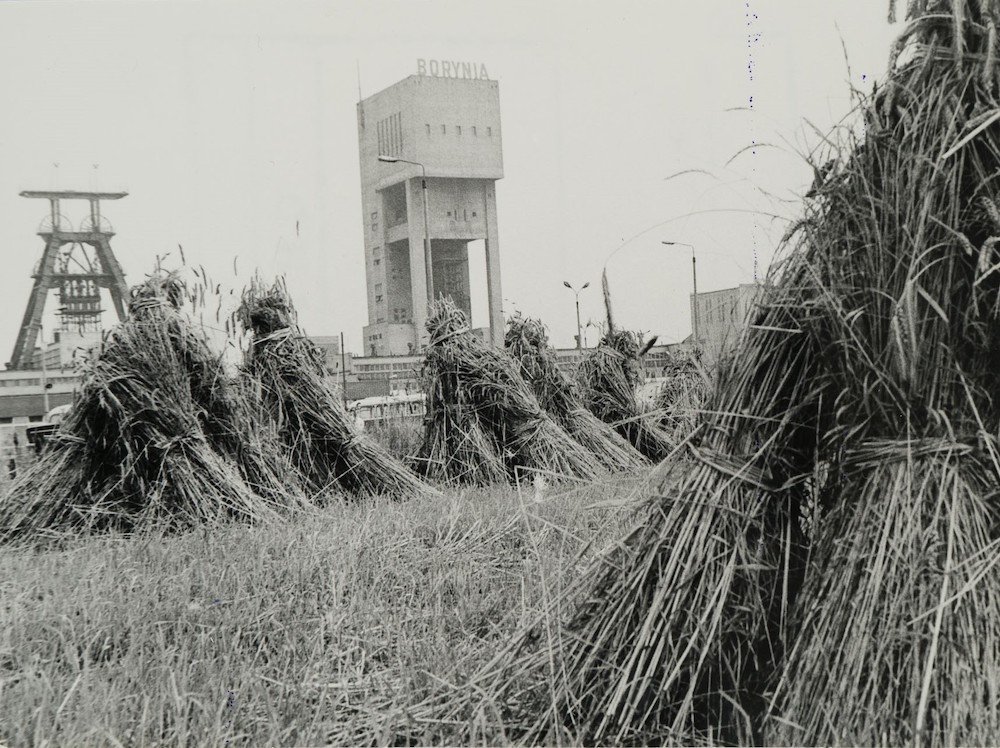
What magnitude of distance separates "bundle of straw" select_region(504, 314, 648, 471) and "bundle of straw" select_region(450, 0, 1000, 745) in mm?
7658

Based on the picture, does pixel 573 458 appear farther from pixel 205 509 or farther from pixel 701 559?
pixel 701 559

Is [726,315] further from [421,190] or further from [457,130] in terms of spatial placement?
[421,190]

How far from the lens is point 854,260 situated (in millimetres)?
2186

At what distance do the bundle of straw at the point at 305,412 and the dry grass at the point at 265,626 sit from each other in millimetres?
2499

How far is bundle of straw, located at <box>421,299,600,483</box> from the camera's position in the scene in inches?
353

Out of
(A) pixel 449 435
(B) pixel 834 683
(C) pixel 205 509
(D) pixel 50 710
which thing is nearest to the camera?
(B) pixel 834 683

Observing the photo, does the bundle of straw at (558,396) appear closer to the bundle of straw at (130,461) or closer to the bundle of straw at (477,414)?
the bundle of straw at (477,414)

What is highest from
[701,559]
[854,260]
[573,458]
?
[854,260]

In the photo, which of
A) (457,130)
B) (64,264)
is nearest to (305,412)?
(64,264)

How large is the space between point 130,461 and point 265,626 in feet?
10.2

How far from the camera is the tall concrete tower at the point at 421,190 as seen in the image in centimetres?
4875

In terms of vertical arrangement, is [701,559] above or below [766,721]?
above

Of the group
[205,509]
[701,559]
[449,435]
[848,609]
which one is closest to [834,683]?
[848,609]

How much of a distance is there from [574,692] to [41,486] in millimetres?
4823
